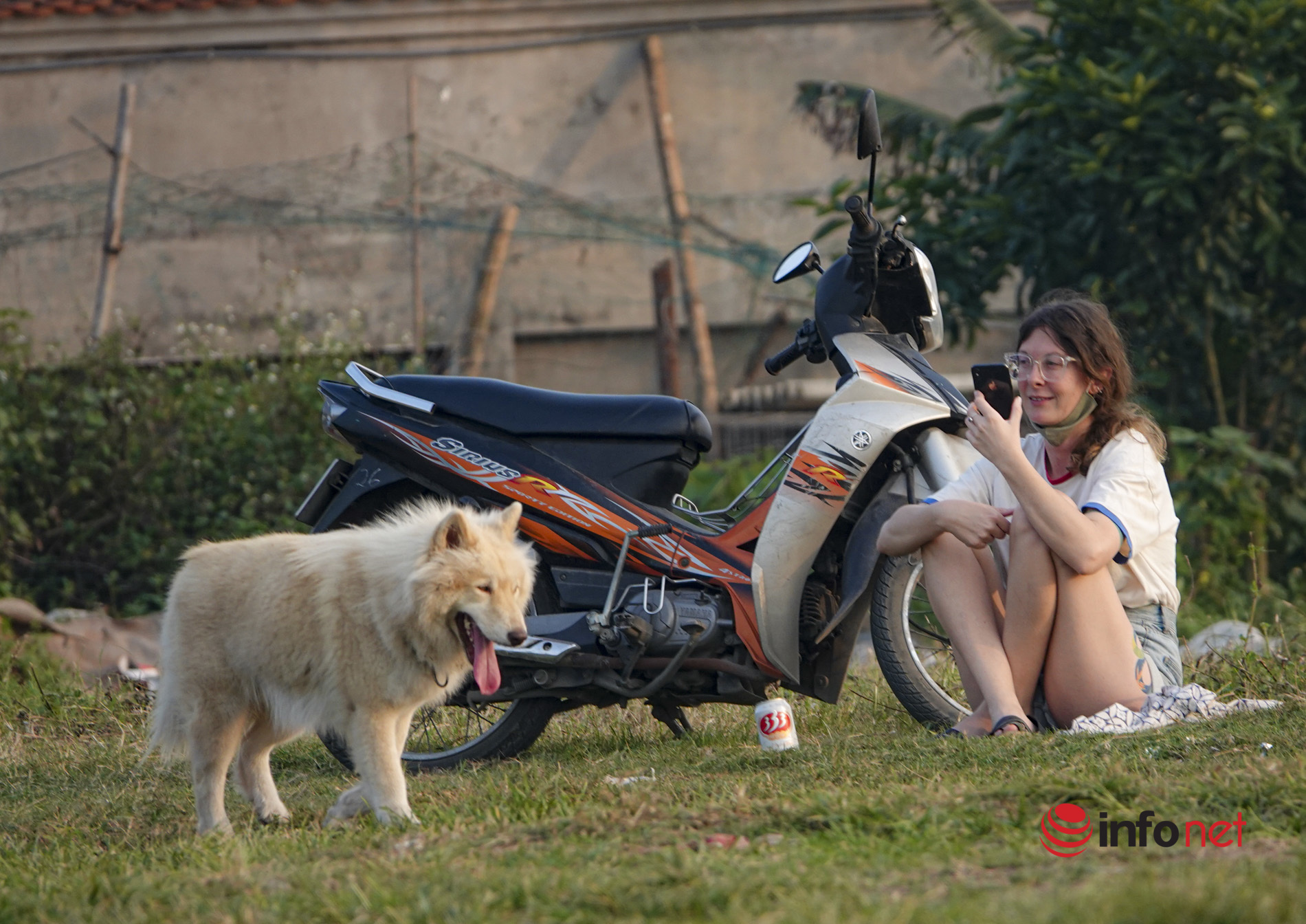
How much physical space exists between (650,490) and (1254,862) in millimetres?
2478

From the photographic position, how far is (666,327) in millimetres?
10469

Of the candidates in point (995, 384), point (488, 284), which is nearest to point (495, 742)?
point (995, 384)

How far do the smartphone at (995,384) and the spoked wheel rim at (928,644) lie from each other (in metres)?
0.58

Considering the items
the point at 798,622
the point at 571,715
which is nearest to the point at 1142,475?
the point at 798,622

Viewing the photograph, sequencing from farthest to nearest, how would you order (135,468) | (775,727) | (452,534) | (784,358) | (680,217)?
1. (680,217)
2. (135,468)
3. (784,358)
4. (775,727)
5. (452,534)

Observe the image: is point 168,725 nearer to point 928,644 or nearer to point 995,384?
point 928,644

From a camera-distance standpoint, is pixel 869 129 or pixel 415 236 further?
pixel 415 236

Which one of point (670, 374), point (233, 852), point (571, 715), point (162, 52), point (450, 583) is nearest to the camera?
point (233, 852)

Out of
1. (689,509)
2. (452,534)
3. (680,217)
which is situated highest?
(680,217)

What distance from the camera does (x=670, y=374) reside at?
10.4m

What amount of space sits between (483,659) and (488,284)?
7.83 metres

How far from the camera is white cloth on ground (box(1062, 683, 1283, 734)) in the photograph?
369 centimetres

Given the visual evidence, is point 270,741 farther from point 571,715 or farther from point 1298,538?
point 1298,538

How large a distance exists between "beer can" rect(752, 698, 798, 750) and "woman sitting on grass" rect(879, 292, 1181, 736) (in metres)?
0.51
